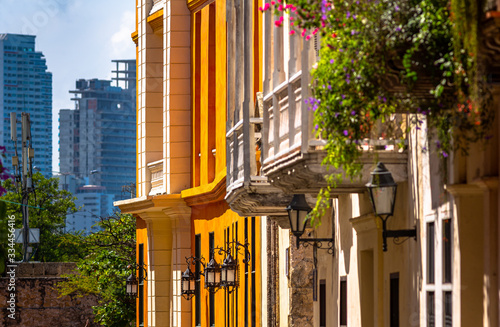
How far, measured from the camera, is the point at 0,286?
50781 millimetres

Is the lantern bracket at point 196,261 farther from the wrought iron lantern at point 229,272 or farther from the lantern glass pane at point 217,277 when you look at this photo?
the wrought iron lantern at point 229,272

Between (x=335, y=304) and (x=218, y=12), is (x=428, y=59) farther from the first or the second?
(x=218, y=12)

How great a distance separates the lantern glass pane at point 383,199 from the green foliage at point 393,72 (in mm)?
786

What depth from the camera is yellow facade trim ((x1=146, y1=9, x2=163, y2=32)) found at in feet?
102

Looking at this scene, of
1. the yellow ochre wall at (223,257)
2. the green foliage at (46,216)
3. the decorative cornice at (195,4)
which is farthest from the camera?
the green foliage at (46,216)

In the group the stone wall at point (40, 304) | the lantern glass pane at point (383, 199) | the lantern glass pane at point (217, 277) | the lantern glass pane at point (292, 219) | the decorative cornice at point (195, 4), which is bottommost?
the stone wall at point (40, 304)

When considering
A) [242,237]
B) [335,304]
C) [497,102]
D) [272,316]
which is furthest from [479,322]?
[242,237]

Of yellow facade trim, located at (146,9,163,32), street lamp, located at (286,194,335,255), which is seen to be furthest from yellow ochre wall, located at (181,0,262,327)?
street lamp, located at (286,194,335,255)

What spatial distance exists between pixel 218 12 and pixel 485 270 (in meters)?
16.0

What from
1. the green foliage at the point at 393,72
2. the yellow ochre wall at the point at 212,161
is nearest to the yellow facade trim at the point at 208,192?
the yellow ochre wall at the point at 212,161

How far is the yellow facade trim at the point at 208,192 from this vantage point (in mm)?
23925

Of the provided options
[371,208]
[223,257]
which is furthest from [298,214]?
[223,257]

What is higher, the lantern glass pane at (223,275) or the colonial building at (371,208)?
the colonial building at (371,208)

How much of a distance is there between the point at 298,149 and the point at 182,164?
17863 mm
